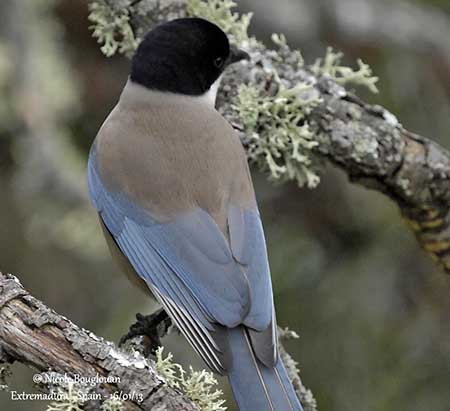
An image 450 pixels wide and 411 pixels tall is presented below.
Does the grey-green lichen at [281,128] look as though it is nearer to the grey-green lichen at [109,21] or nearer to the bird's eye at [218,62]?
the bird's eye at [218,62]

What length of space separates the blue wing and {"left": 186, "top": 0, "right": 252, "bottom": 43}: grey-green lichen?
726 mm

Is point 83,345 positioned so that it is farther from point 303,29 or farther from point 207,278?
point 303,29

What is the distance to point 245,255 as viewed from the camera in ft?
12.3

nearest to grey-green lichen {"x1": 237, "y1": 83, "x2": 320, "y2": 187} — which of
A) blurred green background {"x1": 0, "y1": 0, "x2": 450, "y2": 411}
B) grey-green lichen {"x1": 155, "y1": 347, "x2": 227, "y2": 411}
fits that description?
A: blurred green background {"x1": 0, "y1": 0, "x2": 450, "y2": 411}

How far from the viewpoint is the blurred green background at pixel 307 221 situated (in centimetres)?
461

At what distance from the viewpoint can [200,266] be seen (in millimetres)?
3699

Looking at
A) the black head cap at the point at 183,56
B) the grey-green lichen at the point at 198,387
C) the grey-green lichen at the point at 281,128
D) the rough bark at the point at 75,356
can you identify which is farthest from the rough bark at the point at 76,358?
the black head cap at the point at 183,56

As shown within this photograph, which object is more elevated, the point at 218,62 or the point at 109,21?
the point at 109,21

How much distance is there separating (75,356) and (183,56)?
1708 millimetres

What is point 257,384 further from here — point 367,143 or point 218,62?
point 218,62

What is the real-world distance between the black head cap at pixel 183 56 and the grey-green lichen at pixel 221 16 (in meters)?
0.15

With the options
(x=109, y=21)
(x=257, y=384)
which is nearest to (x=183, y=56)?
(x=109, y=21)

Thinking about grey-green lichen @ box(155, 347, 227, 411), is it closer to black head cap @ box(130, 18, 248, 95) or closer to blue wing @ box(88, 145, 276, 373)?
blue wing @ box(88, 145, 276, 373)

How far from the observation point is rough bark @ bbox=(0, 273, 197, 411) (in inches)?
114
